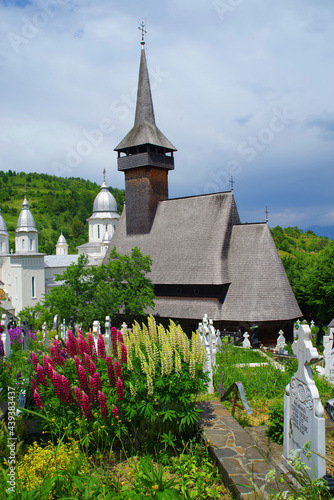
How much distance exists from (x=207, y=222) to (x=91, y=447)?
18.6m

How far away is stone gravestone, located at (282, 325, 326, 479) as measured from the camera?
5.31m

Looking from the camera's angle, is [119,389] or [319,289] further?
[319,289]

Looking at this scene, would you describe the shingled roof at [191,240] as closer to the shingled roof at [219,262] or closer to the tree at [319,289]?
the shingled roof at [219,262]

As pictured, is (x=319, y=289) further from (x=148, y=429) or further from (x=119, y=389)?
(x=119, y=389)

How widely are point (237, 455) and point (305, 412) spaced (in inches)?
49.2

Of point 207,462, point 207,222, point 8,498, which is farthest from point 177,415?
point 207,222

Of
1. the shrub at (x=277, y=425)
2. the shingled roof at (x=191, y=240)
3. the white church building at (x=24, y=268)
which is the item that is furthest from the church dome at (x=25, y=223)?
the shrub at (x=277, y=425)

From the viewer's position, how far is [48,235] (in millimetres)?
101250

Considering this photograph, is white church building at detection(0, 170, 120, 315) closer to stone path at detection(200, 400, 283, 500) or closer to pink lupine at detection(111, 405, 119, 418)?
stone path at detection(200, 400, 283, 500)

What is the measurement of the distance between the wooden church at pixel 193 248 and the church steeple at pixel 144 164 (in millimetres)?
62

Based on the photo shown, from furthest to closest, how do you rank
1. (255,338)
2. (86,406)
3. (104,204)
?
(104,204), (255,338), (86,406)

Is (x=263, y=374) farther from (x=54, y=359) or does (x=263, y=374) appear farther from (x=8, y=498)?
(x=8, y=498)

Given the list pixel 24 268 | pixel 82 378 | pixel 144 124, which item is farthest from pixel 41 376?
pixel 24 268

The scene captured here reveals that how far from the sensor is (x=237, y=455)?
618cm
